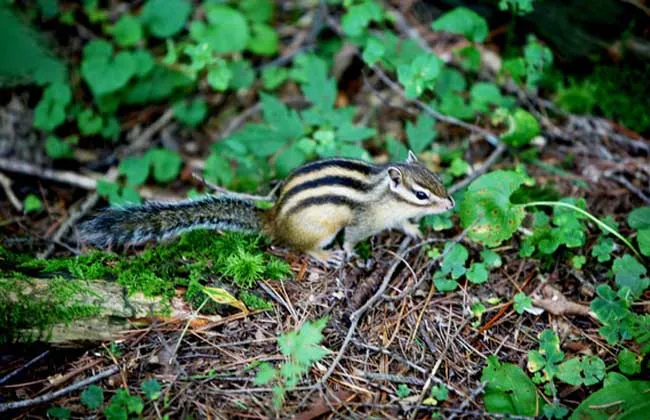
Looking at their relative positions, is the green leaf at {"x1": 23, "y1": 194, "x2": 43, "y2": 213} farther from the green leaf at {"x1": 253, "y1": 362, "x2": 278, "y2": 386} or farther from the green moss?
the green leaf at {"x1": 253, "y1": 362, "x2": 278, "y2": 386}

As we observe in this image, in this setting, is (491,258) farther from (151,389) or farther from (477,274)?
(151,389)

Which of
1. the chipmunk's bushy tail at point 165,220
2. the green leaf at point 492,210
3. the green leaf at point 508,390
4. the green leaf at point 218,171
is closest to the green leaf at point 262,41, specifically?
the green leaf at point 218,171

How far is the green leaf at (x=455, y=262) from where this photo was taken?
3.81m

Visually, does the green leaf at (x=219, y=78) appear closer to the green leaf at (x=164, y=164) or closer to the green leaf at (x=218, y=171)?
the green leaf at (x=218, y=171)

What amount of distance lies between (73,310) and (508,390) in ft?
7.53

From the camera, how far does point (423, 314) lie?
3668 millimetres

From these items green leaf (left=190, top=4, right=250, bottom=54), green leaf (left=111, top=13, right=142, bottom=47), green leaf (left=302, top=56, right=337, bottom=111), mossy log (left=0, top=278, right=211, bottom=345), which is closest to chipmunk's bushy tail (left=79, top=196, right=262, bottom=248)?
mossy log (left=0, top=278, right=211, bottom=345)

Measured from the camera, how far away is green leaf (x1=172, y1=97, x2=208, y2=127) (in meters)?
5.71

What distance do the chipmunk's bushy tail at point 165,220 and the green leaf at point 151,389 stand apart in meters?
0.92

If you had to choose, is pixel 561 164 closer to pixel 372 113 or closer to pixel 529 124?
pixel 529 124

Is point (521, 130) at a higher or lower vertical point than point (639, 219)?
higher

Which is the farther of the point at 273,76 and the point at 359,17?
the point at 273,76

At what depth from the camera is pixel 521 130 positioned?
466 centimetres

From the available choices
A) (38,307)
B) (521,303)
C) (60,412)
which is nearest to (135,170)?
(38,307)
